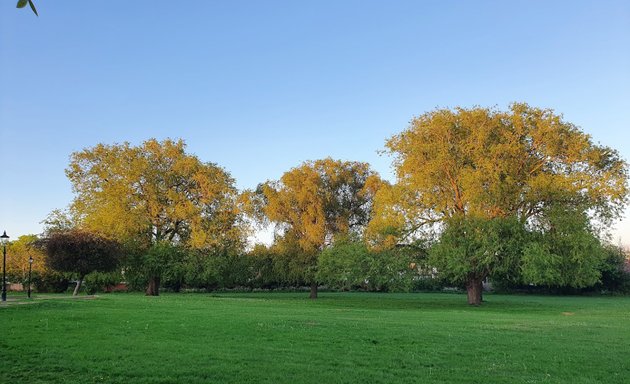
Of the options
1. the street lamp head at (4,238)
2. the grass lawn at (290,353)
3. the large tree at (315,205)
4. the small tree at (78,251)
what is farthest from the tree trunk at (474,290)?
the street lamp head at (4,238)

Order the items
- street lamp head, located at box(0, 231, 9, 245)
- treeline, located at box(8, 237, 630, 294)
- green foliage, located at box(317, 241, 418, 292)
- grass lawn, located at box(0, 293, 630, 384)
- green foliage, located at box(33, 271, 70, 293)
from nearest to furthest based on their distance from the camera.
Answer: grass lawn, located at box(0, 293, 630, 384) < street lamp head, located at box(0, 231, 9, 245) < green foliage, located at box(317, 241, 418, 292) < treeline, located at box(8, 237, 630, 294) < green foliage, located at box(33, 271, 70, 293)

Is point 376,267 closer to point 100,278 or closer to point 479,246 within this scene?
point 479,246

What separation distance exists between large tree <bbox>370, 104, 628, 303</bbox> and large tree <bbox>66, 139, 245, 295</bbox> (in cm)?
1713

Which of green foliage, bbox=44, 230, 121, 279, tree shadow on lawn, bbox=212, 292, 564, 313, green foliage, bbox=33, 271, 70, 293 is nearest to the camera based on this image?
tree shadow on lawn, bbox=212, 292, 564, 313

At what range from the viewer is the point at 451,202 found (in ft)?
122

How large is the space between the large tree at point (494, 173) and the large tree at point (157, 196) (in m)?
17.1

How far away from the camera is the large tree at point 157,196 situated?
46.6 meters

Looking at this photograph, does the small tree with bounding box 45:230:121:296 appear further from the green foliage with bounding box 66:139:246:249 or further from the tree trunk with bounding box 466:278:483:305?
the tree trunk with bounding box 466:278:483:305

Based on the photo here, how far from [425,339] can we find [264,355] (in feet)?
17.5

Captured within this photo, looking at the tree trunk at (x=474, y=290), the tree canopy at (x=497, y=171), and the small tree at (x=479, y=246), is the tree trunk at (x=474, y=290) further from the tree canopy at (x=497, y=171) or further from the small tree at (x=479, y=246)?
the tree canopy at (x=497, y=171)

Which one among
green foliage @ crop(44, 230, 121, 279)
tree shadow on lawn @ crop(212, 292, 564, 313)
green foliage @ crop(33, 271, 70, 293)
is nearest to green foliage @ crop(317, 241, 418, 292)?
tree shadow on lawn @ crop(212, 292, 564, 313)

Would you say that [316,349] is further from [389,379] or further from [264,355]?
[389,379]

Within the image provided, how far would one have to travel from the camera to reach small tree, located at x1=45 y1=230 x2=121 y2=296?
4122cm

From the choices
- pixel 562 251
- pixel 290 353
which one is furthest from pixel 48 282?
pixel 290 353
